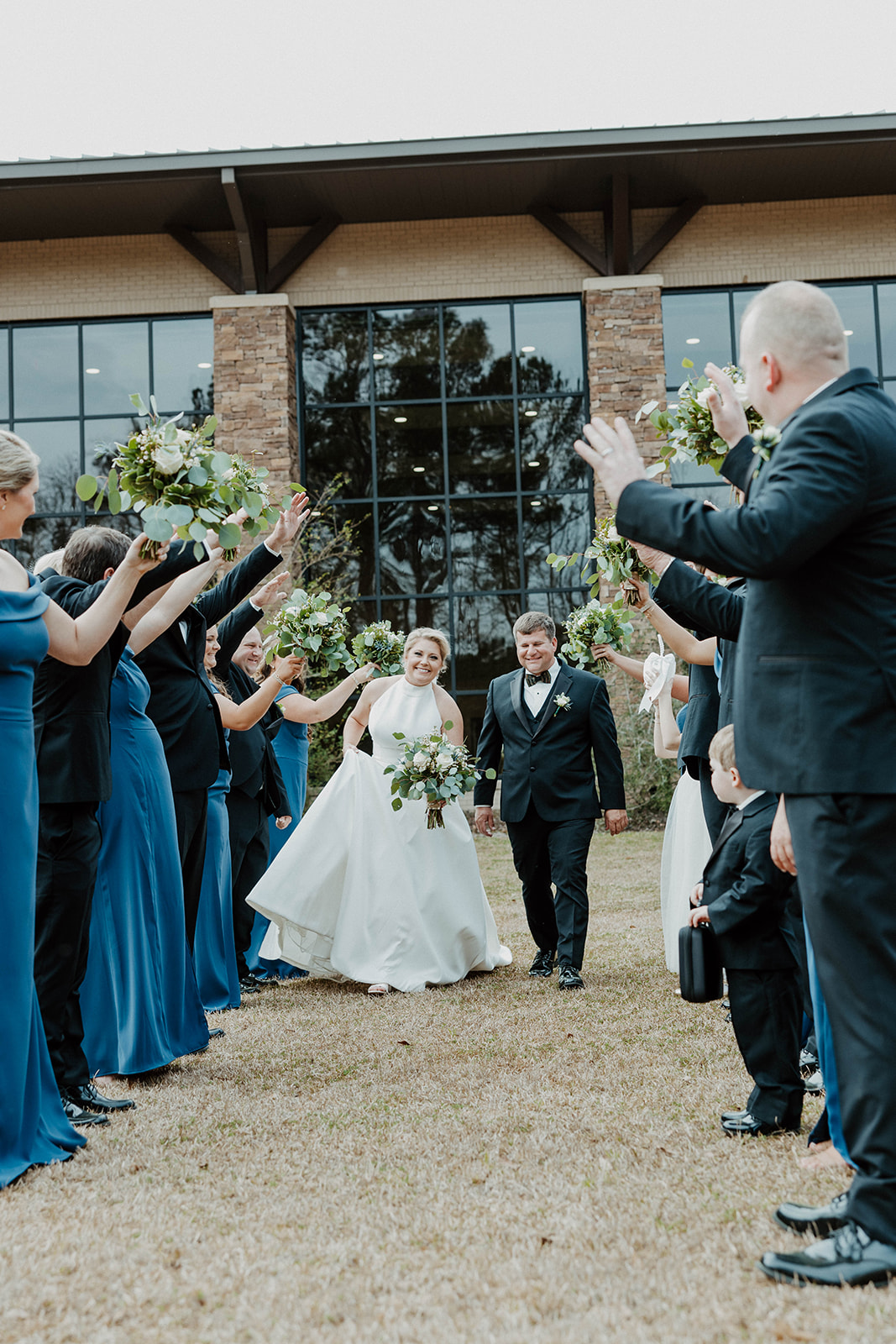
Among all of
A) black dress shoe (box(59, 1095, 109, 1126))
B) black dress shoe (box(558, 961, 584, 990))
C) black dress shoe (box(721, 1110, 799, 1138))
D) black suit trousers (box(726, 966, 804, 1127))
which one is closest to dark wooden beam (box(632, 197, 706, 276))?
black dress shoe (box(558, 961, 584, 990))

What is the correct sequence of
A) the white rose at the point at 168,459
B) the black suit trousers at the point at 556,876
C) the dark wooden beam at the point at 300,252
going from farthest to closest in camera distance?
1. the dark wooden beam at the point at 300,252
2. the black suit trousers at the point at 556,876
3. the white rose at the point at 168,459

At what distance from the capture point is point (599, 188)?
19.2 m

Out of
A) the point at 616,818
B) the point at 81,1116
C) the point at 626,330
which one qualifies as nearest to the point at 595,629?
the point at 616,818

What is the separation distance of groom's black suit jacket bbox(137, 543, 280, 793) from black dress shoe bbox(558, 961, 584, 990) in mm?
2511

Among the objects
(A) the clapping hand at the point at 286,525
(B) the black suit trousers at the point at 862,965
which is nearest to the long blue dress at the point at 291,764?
(A) the clapping hand at the point at 286,525

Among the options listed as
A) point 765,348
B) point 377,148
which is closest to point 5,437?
point 765,348

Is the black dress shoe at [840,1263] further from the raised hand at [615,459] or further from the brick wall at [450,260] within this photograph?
the brick wall at [450,260]

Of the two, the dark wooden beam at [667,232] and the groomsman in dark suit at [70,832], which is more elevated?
the dark wooden beam at [667,232]

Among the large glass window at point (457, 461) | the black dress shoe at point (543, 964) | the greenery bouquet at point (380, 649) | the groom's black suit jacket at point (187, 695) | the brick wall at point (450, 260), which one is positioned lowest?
the black dress shoe at point (543, 964)

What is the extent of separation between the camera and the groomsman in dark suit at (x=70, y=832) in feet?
14.3

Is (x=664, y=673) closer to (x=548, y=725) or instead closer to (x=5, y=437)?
(x=548, y=725)

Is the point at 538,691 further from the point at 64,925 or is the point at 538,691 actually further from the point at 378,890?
the point at 64,925

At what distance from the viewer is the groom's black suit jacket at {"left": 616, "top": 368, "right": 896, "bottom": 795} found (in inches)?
106

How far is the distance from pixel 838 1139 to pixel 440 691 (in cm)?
506
